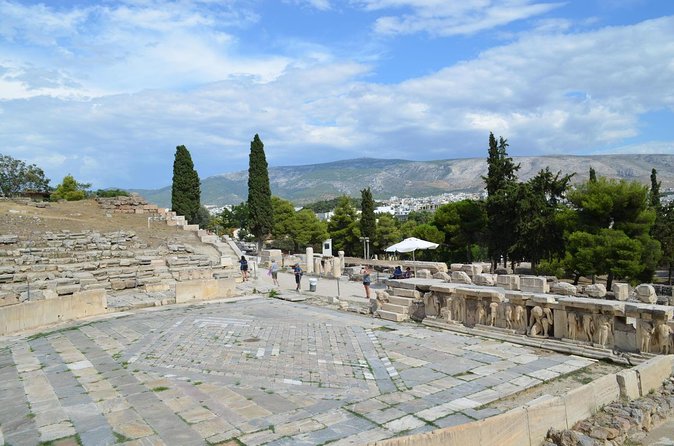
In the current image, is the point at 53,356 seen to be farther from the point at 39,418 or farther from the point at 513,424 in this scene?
the point at 513,424

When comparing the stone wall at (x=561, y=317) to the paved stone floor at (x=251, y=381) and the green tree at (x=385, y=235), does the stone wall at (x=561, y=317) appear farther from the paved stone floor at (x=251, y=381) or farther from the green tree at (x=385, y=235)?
the green tree at (x=385, y=235)

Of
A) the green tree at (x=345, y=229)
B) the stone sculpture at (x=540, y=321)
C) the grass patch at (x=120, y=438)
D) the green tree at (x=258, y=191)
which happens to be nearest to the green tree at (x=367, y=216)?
the green tree at (x=345, y=229)

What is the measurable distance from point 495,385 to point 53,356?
8402 millimetres

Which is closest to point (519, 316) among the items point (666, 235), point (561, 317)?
point (561, 317)

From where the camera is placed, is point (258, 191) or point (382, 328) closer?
point (382, 328)

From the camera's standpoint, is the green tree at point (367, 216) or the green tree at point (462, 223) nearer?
the green tree at point (462, 223)

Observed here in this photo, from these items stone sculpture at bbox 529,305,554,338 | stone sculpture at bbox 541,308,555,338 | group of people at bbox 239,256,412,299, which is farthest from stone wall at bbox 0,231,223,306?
stone sculpture at bbox 541,308,555,338

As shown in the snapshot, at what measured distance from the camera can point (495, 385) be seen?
7602mm

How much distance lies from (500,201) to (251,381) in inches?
997

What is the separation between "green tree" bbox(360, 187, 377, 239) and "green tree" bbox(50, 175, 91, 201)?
33.0 meters

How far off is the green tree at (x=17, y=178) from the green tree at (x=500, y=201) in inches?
2208

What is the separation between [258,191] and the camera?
40.3 meters

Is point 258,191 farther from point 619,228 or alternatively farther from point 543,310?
point 543,310

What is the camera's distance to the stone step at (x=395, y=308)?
13.4 m
